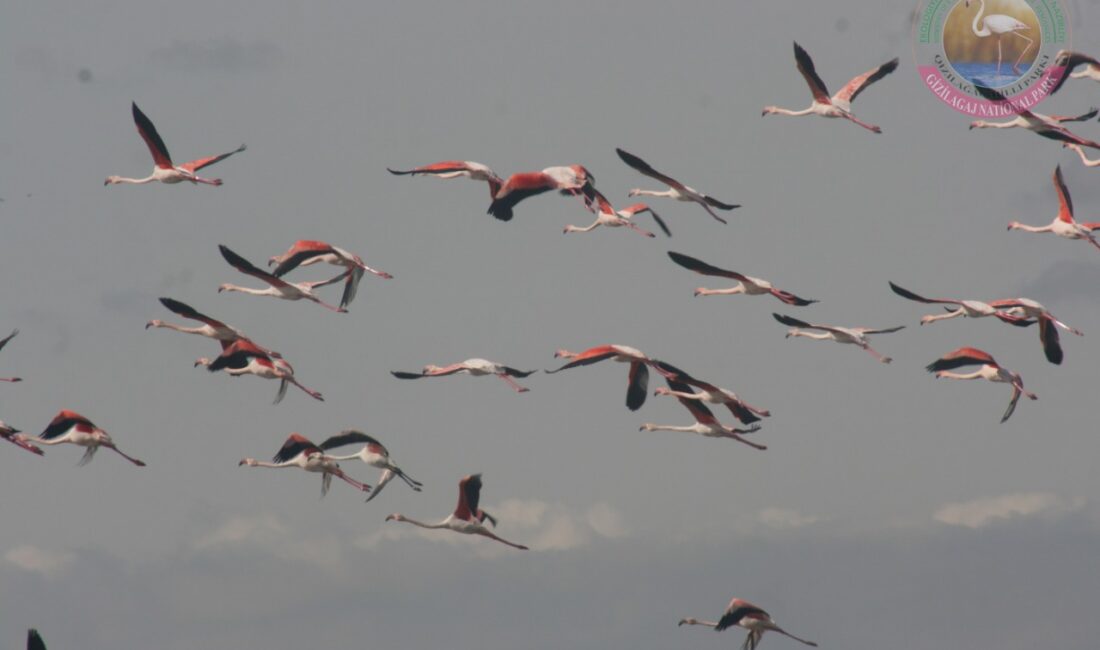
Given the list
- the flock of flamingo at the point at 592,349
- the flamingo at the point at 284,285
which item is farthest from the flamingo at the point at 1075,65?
the flamingo at the point at 284,285

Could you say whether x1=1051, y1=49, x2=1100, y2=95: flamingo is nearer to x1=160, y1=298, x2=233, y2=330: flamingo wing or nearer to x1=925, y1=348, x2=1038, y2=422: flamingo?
x1=925, y1=348, x2=1038, y2=422: flamingo

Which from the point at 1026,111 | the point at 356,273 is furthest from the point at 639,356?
the point at 1026,111

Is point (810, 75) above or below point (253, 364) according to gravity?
above

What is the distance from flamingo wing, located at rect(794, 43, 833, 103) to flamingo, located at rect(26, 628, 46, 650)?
2267 centimetres

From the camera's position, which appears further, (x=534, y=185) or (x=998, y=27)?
(x=998, y=27)

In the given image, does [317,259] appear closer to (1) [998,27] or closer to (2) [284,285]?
(2) [284,285]

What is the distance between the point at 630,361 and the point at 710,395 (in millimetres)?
2254

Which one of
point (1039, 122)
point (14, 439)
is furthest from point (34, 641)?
point (1039, 122)

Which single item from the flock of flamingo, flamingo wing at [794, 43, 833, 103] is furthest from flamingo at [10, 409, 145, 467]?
flamingo wing at [794, 43, 833, 103]

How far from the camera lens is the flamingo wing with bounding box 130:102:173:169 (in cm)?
6031

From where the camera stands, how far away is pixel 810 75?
2424 inches

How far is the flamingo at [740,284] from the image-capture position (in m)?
58.3

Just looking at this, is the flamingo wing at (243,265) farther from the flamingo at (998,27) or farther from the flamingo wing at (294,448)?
the flamingo at (998,27)

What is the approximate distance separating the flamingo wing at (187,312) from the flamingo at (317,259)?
209 centimetres
